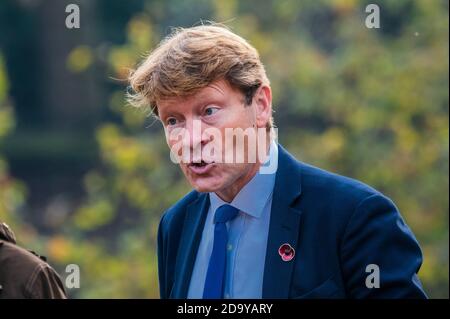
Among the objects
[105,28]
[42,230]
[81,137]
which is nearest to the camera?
[42,230]

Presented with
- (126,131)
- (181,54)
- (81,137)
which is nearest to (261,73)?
(181,54)

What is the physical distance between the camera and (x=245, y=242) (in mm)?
3053

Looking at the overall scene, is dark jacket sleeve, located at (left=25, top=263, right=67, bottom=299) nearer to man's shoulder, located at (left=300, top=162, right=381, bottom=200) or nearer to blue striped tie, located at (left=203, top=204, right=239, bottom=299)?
blue striped tie, located at (left=203, top=204, right=239, bottom=299)

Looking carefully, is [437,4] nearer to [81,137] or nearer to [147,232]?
[147,232]

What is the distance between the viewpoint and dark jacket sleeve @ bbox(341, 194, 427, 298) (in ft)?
9.07

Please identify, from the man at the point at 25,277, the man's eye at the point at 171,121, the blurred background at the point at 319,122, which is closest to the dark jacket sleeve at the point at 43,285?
the man at the point at 25,277

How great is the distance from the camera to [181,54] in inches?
119

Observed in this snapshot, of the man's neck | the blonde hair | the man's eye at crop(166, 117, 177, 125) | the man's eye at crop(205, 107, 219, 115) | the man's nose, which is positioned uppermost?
the blonde hair

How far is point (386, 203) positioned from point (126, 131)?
19.8 ft

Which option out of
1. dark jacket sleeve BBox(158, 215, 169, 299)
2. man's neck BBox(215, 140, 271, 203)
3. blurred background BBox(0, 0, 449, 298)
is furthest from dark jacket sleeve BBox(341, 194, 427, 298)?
blurred background BBox(0, 0, 449, 298)

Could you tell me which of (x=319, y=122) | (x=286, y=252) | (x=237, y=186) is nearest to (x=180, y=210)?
(x=237, y=186)

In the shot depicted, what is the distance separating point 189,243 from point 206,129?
42cm

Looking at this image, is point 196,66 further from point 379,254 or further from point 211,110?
point 379,254

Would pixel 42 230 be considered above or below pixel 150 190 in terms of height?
below
